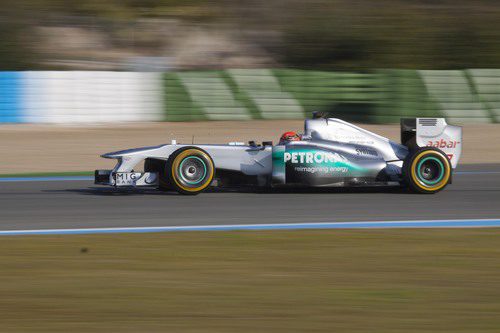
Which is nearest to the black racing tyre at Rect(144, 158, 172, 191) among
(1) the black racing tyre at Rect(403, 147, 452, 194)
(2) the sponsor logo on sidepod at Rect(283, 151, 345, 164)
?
(2) the sponsor logo on sidepod at Rect(283, 151, 345, 164)

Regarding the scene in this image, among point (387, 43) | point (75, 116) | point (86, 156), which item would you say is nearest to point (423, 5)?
point (387, 43)

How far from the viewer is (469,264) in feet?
21.8

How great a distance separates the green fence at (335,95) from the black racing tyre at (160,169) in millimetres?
10541

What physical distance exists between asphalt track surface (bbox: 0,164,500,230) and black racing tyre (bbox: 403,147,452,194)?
0.14m

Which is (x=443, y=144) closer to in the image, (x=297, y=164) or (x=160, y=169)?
(x=297, y=164)

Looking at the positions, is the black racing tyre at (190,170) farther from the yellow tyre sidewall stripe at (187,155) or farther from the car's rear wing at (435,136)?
the car's rear wing at (435,136)

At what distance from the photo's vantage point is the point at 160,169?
34.1 feet

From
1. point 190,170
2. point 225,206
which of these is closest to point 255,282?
point 225,206

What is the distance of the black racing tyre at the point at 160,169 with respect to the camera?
10.3m

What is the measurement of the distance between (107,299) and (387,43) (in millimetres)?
22611

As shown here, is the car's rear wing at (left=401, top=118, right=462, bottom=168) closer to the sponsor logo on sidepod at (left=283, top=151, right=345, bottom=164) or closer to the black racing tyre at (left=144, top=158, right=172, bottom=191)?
the sponsor logo on sidepod at (left=283, top=151, right=345, bottom=164)

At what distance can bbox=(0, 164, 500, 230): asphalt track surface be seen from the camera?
28.9ft

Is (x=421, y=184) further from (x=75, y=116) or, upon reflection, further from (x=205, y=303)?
(x=75, y=116)

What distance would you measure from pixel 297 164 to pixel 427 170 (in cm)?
165
